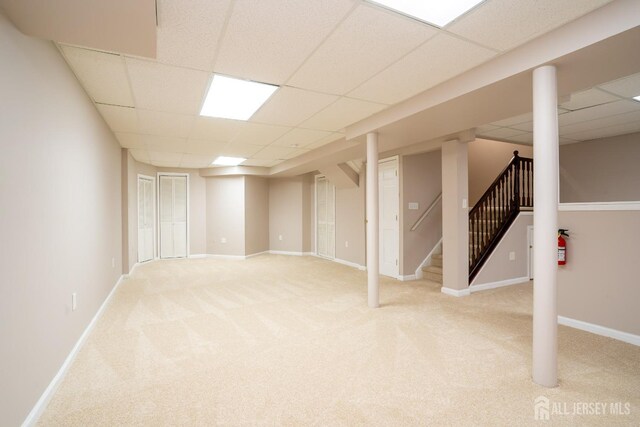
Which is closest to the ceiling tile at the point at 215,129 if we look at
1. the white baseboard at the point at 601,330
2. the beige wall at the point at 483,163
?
the white baseboard at the point at 601,330

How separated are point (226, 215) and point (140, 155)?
2749 mm

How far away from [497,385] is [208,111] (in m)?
3.94

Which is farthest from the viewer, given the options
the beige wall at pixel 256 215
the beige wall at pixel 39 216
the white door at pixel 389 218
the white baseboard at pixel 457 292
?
the beige wall at pixel 256 215

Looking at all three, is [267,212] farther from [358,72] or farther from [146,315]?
[358,72]

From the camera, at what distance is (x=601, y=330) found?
3113 mm

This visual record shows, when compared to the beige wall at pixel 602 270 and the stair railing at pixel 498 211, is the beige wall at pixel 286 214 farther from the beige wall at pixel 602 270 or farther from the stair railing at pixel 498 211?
the beige wall at pixel 602 270

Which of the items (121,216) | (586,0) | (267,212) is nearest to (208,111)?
(121,216)

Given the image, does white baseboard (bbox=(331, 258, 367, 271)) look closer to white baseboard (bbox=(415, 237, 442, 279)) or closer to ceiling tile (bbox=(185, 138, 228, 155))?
white baseboard (bbox=(415, 237, 442, 279))

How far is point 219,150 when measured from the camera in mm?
5938

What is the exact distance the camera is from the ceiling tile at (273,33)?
186 cm

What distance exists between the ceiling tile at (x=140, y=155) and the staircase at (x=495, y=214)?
602cm

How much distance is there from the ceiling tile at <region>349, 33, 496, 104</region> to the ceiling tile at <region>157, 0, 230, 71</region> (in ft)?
4.64

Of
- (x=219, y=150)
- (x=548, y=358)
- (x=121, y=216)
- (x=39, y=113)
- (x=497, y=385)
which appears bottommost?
(x=497, y=385)

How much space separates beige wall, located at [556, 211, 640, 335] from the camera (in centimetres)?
294
